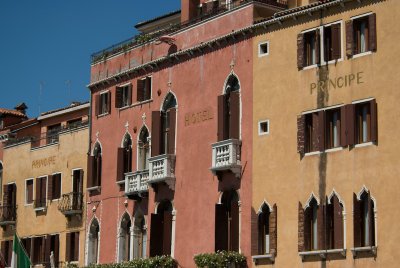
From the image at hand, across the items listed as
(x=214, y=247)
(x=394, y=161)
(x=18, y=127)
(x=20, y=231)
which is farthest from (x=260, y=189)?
(x=18, y=127)

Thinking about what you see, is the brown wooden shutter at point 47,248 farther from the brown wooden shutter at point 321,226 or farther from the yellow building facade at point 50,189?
the brown wooden shutter at point 321,226

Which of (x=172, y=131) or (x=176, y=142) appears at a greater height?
(x=172, y=131)

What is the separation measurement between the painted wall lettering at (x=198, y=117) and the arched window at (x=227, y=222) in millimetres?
3460

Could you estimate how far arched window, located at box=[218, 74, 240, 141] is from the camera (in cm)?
4419

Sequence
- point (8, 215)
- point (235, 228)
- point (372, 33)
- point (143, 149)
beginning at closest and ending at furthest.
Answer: point (372, 33) < point (235, 228) < point (143, 149) < point (8, 215)

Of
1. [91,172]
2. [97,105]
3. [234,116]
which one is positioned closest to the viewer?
[234,116]

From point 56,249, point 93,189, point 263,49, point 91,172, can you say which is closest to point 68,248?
point 56,249

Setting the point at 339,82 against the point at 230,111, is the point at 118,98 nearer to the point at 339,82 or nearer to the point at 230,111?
the point at 230,111

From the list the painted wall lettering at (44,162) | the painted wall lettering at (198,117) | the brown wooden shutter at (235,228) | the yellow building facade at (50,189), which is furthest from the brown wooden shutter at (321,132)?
the painted wall lettering at (44,162)

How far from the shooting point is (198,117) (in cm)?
4666

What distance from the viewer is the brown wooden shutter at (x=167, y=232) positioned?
4725cm

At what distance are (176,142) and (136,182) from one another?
3035 mm

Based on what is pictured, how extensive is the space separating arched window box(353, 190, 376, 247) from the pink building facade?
5.61m

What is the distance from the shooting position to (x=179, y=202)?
46906 millimetres
